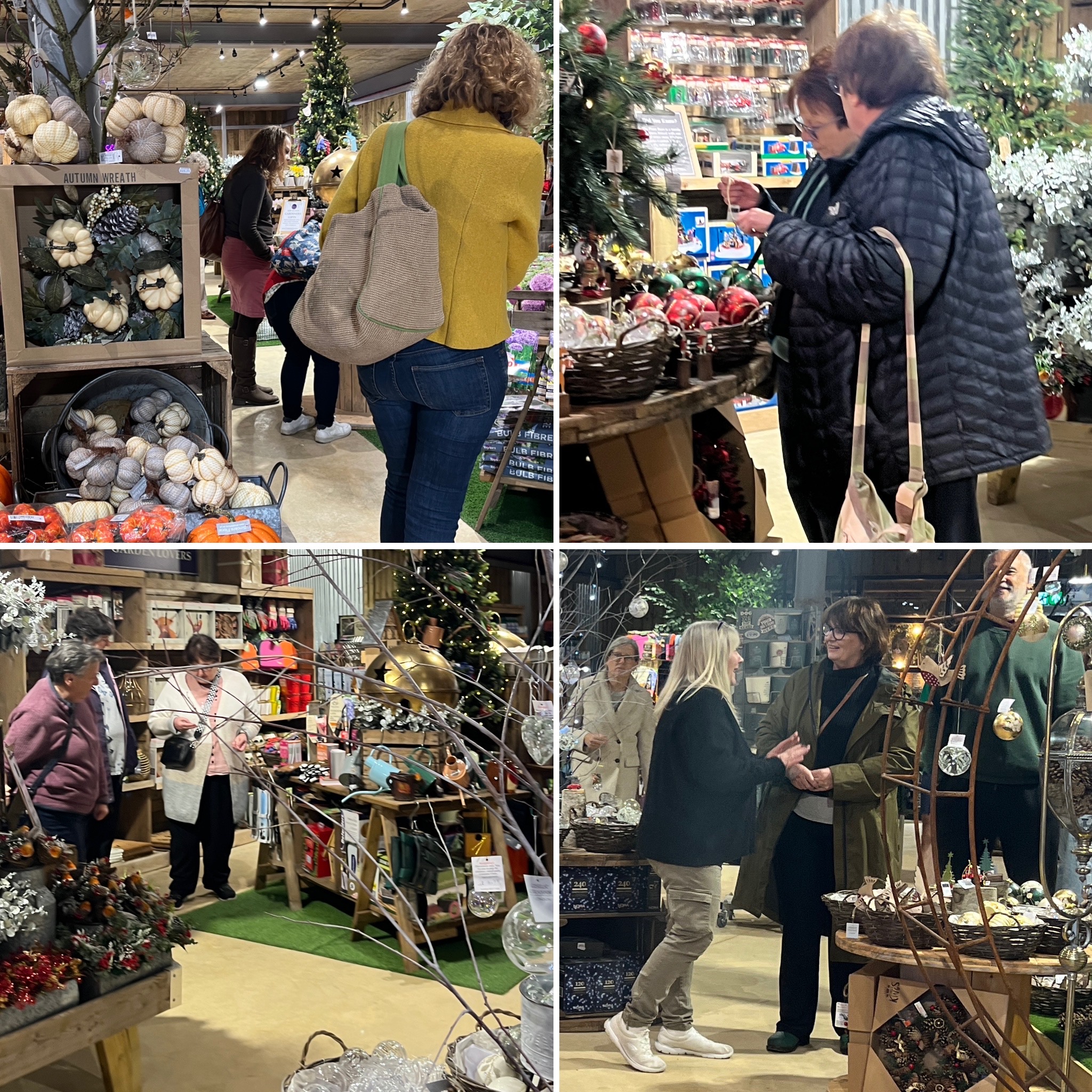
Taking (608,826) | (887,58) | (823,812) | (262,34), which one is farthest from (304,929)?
(887,58)

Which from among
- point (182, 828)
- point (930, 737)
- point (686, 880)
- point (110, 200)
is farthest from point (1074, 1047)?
point (110, 200)

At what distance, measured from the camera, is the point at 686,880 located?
242 cm

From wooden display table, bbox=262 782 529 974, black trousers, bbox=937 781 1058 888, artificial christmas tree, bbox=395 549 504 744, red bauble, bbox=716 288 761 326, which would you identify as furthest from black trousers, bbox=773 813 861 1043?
red bauble, bbox=716 288 761 326

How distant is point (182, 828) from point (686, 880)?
115cm

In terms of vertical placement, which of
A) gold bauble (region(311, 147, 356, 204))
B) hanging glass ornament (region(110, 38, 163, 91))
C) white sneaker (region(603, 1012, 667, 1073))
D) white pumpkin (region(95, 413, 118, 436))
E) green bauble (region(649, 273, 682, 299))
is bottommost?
white sneaker (region(603, 1012, 667, 1073))

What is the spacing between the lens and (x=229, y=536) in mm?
2451

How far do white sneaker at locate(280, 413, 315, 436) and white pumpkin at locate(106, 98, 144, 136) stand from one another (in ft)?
2.49

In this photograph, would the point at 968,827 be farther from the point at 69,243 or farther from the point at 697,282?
the point at 69,243

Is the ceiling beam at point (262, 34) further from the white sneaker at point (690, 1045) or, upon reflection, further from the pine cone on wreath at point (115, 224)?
the white sneaker at point (690, 1045)

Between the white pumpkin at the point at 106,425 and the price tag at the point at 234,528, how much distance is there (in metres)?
0.38

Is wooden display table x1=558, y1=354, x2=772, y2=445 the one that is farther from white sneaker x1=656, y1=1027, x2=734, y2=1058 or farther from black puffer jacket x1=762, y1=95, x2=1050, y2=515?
white sneaker x1=656, y1=1027, x2=734, y2=1058

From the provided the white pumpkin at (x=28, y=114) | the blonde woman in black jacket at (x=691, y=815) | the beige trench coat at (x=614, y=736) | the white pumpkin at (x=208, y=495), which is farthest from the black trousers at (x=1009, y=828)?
the white pumpkin at (x=28, y=114)

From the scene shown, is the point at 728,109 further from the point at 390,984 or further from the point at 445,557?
the point at 390,984

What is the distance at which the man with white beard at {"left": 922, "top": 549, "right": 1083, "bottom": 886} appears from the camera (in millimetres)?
2311
